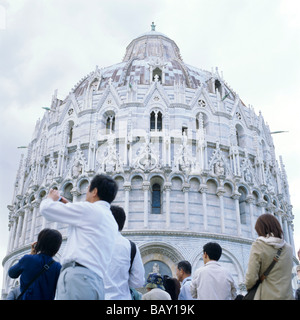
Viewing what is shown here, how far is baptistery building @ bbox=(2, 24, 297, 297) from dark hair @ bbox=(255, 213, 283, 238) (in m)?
16.4

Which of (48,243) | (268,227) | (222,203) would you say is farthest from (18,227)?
(268,227)

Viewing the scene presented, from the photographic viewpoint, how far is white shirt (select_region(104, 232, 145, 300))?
→ 4.97 metres

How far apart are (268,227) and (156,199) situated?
18468 mm

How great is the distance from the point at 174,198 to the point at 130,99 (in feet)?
25.7

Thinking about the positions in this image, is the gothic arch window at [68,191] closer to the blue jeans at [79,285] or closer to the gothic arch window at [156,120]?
the gothic arch window at [156,120]

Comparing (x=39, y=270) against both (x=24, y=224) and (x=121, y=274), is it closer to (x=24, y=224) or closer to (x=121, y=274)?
(x=121, y=274)

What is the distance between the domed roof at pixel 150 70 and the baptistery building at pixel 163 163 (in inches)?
4.8

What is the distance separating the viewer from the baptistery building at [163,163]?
21.9 metres

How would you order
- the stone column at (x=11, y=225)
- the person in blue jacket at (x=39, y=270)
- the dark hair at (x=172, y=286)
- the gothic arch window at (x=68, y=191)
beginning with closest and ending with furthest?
the person in blue jacket at (x=39, y=270) → the dark hair at (x=172, y=286) → the gothic arch window at (x=68, y=191) → the stone column at (x=11, y=225)

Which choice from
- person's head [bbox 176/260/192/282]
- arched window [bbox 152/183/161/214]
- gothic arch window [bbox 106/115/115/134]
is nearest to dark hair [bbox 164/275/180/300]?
person's head [bbox 176/260/192/282]

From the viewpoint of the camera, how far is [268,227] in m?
4.87

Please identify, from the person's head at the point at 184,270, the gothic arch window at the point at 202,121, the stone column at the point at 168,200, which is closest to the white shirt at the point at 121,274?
the person's head at the point at 184,270
